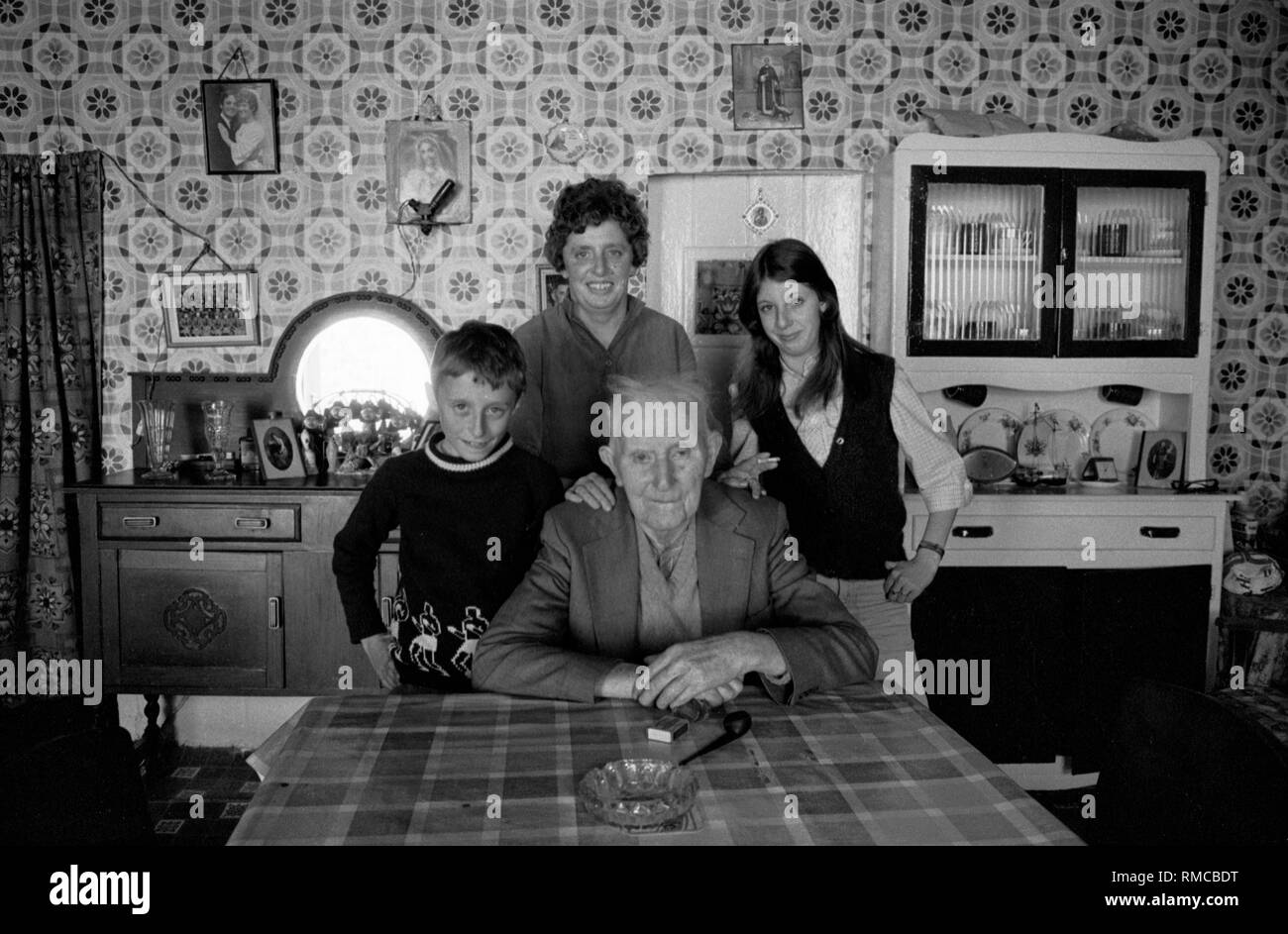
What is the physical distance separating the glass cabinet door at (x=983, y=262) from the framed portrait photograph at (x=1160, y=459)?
0.66m

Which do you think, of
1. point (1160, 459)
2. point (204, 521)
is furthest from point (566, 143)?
point (1160, 459)

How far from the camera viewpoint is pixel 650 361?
266 centimetres

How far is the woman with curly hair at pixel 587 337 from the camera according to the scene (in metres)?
2.52

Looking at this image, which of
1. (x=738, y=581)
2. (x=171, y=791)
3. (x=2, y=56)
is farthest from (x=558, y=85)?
(x=171, y=791)

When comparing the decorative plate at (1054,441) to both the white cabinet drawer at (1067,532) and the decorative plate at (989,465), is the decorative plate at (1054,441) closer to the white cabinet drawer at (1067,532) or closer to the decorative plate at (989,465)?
the decorative plate at (989,465)

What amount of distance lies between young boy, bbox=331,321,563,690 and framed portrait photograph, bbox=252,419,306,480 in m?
1.69

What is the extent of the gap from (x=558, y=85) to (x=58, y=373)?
7.93 feet

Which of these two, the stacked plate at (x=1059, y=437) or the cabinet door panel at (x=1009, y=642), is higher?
the stacked plate at (x=1059, y=437)

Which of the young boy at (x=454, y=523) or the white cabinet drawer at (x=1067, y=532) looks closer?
the young boy at (x=454, y=523)

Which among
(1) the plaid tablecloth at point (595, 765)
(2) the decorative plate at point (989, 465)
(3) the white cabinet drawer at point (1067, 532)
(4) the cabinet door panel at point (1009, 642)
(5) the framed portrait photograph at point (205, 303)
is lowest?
(4) the cabinet door panel at point (1009, 642)

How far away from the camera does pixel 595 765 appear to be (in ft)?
4.54

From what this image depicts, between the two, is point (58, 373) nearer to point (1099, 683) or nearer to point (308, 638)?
point (308, 638)

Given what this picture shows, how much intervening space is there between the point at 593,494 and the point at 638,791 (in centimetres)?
74

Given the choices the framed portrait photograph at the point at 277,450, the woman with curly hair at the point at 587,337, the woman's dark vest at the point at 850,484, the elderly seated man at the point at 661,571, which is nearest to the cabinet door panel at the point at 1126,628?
the woman's dark vest at the point at 850,484
